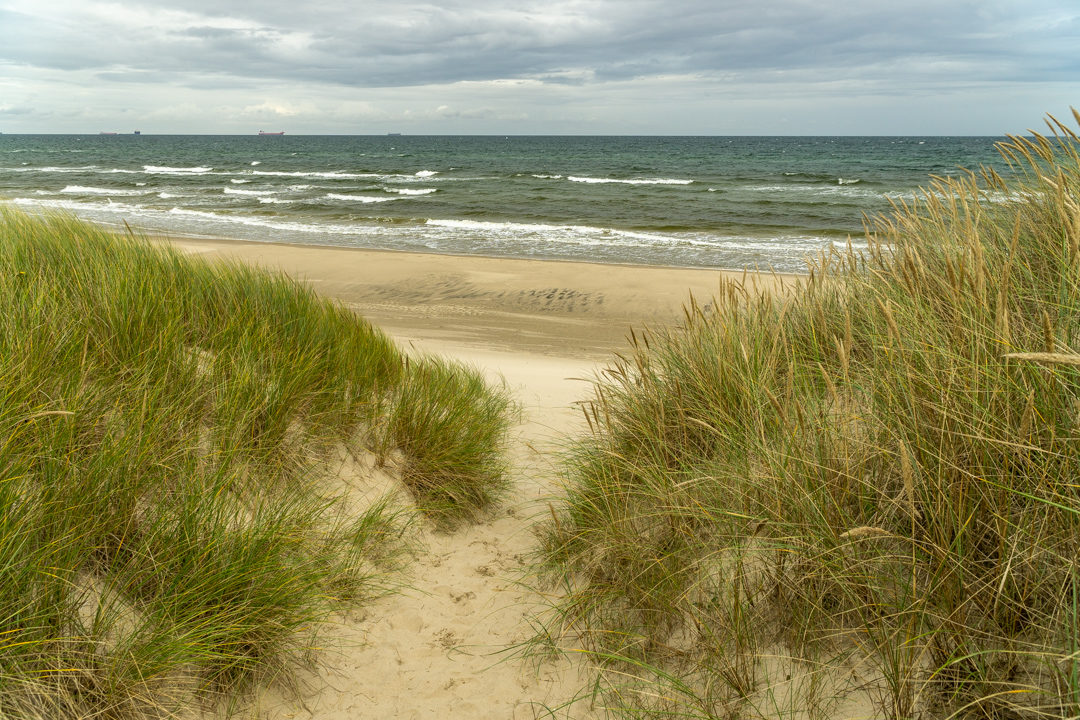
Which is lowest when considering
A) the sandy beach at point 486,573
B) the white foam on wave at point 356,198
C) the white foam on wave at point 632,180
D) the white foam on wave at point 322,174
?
the sandy beach at point 486,573

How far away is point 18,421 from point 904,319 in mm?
3473

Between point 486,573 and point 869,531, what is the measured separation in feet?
7.21

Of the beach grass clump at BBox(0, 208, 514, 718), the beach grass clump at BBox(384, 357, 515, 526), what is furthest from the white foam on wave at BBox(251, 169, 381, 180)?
the beach grass clump at BBox(384, 357, 515, 526)

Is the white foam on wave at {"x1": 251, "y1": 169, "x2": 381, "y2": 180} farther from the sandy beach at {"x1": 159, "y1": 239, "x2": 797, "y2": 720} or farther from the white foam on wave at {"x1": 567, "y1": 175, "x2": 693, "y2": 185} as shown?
the sandy beach at {"x1": 159, "y1": 239, "x2": 797, "y2": 720}

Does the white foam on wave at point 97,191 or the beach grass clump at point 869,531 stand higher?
the white foam on wave at point 97,191

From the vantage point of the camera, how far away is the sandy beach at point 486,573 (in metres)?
2.77

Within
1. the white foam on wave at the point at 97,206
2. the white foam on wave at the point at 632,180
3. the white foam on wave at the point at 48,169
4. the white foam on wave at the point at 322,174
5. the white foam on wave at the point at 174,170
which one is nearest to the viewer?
the white foam on wave at the point at 97,206

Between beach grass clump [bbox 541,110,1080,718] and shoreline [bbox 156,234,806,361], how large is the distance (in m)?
6.38

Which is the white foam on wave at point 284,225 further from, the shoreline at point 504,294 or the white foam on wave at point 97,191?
the white foam on wave at point 97,191

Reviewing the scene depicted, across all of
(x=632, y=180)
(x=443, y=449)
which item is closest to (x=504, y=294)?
(x=443, y=449)

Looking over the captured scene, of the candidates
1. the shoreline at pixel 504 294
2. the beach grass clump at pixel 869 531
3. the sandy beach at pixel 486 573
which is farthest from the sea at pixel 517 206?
the beach grass clump at pixel 869 531

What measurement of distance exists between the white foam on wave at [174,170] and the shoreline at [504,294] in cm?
3511

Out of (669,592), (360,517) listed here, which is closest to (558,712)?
(669,592)

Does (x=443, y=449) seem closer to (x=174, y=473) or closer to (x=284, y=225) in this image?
(x=174, y=473)
